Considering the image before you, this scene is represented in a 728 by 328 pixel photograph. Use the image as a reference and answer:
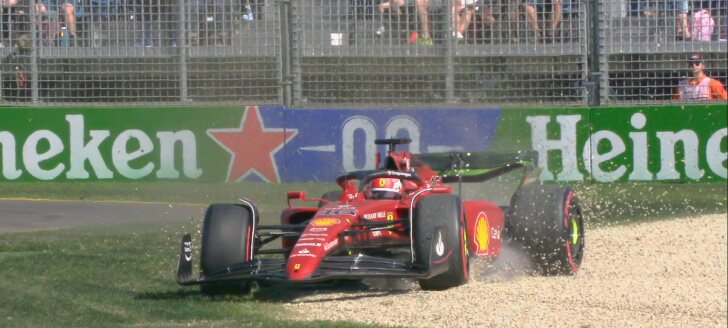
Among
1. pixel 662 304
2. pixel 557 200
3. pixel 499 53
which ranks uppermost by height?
pixel 499 53

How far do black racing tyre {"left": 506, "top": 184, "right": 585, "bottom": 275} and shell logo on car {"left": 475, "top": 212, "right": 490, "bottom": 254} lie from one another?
0.39 metres

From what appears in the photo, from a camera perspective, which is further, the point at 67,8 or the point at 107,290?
the point at 67,8

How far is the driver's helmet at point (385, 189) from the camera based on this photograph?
27.7 ft

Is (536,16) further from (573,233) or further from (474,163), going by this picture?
(573,233)

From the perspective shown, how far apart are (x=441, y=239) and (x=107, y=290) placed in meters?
2.23

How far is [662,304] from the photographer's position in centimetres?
760

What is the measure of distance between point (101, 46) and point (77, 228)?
161 inches

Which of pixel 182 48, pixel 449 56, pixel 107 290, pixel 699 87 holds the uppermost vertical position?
pixel 182 48

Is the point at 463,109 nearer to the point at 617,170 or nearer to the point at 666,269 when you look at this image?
the point at 617,170

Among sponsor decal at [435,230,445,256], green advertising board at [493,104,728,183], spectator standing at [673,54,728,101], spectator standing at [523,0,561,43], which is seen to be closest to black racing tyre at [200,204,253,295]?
sponsor decal at [435,230,445,256]

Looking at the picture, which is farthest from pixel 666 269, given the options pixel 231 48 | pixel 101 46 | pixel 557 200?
pixel 101 46

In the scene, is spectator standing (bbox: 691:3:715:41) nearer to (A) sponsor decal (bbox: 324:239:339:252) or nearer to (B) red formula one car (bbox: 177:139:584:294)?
(B) red formula one car (bbox: 177:139:584:294)

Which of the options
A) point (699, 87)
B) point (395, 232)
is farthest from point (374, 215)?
point (699, 87)

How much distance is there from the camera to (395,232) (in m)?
8.06
